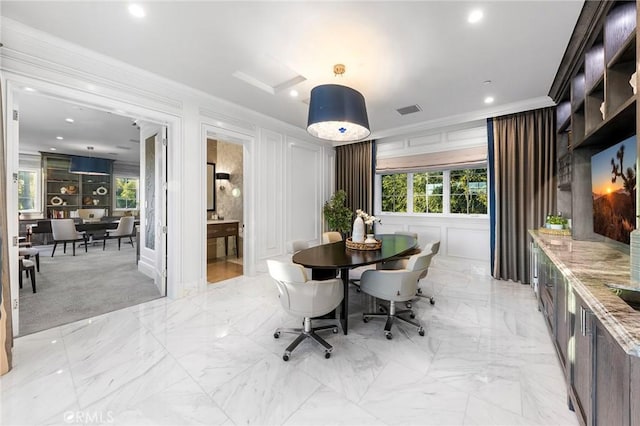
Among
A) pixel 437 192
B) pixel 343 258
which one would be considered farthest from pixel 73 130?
pixel 437 192

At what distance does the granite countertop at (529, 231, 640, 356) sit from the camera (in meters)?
0.86

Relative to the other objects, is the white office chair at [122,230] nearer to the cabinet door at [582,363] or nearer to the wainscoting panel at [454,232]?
the wainscoting panel at [454,232]

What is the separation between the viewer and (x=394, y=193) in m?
5.90

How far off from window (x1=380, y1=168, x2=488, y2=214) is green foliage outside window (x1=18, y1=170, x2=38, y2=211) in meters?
10.4

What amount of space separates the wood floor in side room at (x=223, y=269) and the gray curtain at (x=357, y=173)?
2843 millimetres

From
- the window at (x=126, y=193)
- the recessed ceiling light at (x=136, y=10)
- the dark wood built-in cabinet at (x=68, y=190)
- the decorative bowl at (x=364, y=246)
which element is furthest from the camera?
the window at (x=126, y=193)

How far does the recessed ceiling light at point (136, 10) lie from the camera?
208 cm

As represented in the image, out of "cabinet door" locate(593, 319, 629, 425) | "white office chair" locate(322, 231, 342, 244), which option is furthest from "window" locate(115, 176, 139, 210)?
"cabinet door" locate(593, 319, 629, 425)

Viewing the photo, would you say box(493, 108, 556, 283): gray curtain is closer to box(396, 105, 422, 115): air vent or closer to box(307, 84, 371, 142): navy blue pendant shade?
box(396, 105, 422, 115): air vent

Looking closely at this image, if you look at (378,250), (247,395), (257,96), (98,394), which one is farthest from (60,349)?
(257,96)

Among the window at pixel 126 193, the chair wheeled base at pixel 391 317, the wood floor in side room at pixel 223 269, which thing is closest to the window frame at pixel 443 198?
the chair wheeled base at pixel 391 317

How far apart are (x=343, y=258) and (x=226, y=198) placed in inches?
179

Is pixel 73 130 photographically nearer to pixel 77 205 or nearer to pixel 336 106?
pixel 77 205

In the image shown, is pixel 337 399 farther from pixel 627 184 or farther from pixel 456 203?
pixel 456 203
